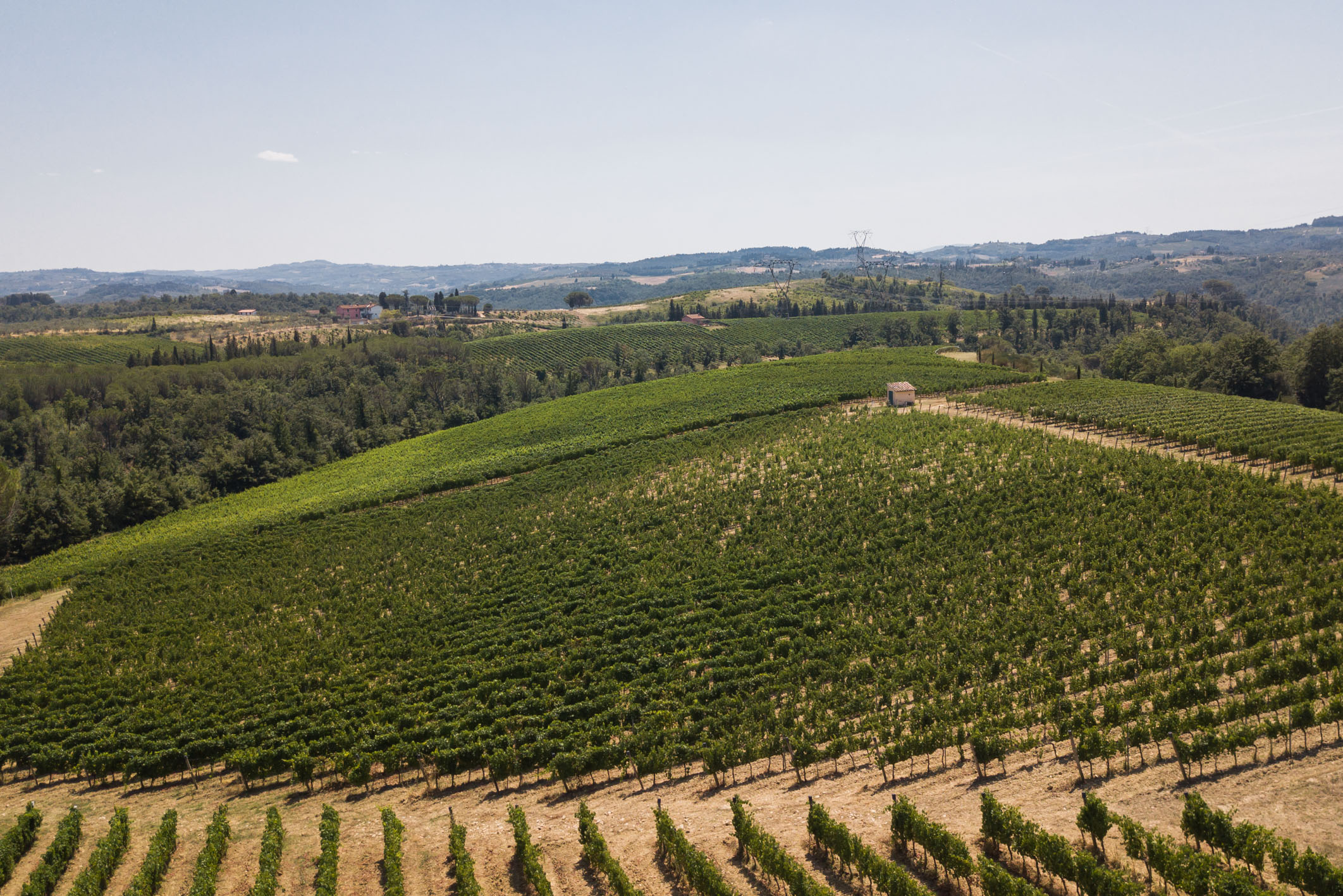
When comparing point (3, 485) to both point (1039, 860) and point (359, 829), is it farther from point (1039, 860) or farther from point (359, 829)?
point (1039, 860)

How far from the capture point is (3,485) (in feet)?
234

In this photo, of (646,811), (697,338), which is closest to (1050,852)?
(646,811)

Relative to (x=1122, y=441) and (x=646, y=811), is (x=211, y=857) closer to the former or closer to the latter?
(x=646, y=811)

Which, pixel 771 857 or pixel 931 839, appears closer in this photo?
pixel 931 839

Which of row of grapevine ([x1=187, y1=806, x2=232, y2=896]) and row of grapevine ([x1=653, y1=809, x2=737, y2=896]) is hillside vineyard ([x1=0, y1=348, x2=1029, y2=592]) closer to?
row of grapevine ([x1=187, y1=806, x2=232, y2=896])

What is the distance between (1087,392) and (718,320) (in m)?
126

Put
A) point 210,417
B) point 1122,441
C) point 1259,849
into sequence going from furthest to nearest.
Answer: point 210,417 → point 1122,441 → point 1259,849

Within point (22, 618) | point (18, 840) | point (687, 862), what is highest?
point (687, 862)

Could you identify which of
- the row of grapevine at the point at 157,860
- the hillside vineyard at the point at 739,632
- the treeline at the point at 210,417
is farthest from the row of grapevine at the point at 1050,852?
the treeline at the point at 210,417

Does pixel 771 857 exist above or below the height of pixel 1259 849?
below

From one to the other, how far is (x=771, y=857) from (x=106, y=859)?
70.6 feet

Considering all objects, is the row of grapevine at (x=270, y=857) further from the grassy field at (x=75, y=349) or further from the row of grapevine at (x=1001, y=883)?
the grassy field at (x=75, y=349)

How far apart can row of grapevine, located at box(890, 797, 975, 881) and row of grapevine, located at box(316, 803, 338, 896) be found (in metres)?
17.0

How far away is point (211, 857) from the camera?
73.9 feet
